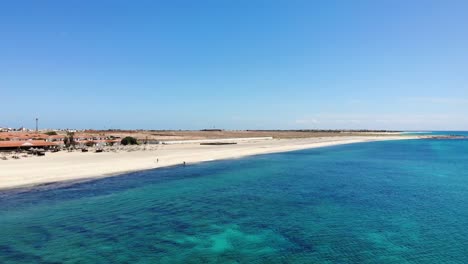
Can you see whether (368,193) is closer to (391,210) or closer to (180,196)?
(391,210)

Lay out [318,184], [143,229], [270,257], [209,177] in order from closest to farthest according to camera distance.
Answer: [270,257] → [143,229] → [318,184] → [209,177]

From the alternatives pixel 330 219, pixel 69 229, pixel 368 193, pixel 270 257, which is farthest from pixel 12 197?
pixel 368 193

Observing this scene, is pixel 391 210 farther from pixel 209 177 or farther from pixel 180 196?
pixel 209 177

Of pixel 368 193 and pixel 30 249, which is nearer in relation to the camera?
pixel 30 249

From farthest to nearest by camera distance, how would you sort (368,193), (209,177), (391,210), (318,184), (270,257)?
(209,177) → (318,184) → (368,193) → (391,210) → (270,257)

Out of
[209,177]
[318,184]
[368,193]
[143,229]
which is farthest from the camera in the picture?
[209,177]

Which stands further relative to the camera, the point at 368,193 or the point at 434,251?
the point at 368,193

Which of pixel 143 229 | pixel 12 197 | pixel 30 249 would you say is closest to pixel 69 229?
pixel 30 249
